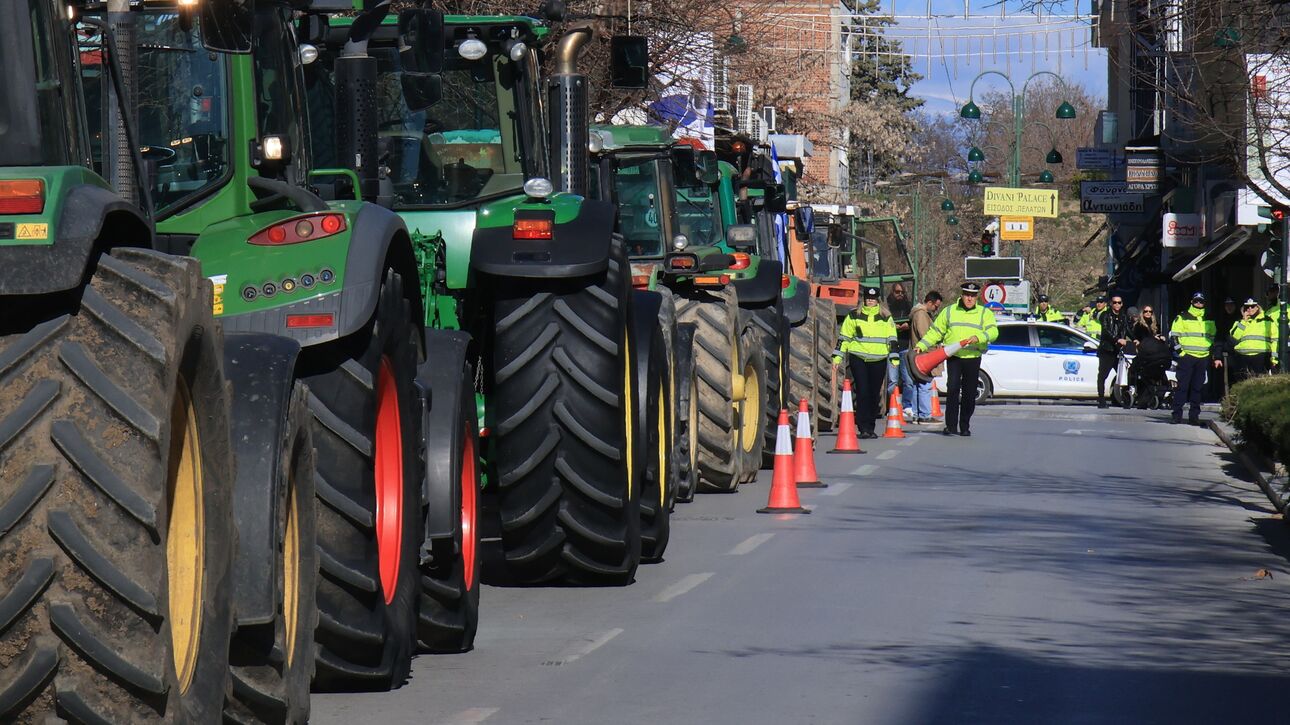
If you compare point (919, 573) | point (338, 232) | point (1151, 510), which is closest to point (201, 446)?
point (338, 232)

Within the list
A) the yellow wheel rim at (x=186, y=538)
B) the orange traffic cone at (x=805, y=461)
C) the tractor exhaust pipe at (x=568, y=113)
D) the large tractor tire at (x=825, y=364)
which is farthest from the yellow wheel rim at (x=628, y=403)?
the large tractor tire at (x=825, y=364)

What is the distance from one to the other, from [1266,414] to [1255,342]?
1269cm

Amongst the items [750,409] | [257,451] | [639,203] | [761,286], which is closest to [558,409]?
[257,451]

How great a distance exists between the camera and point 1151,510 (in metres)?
15.9

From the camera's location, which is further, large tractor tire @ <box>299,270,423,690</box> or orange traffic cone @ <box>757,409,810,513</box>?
orange traffic cone @ <box>757,409,810,513</box>

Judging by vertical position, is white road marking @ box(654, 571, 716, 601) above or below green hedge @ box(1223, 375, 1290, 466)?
above

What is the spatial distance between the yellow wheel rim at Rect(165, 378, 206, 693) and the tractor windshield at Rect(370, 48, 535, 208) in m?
4.93

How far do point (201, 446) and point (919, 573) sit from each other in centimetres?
709

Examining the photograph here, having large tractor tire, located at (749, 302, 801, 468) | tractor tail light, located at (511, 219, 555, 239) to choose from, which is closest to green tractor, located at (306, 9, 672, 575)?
tractor tail light, located at (511, 219, 555, 239)

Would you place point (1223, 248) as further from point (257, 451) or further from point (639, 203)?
point (257, 451)

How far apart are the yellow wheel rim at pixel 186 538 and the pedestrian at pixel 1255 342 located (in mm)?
27617

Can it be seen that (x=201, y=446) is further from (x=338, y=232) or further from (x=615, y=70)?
(x=615, y=70)

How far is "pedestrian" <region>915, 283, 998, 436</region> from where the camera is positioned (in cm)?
2458

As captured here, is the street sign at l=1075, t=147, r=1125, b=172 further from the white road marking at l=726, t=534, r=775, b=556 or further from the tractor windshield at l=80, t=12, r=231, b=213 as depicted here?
the tractor windshield at l=80, t=12, r=231, b=213
